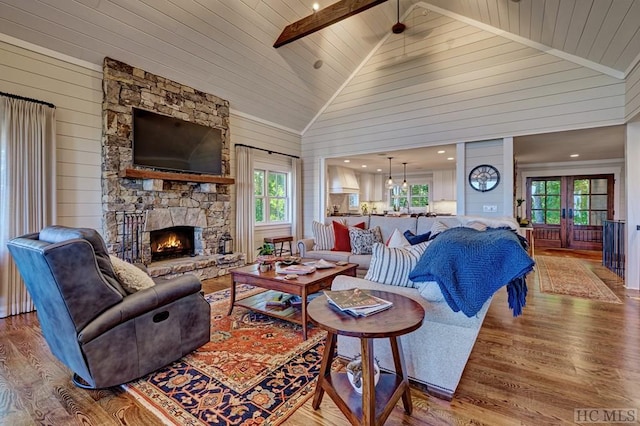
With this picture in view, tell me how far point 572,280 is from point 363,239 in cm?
340

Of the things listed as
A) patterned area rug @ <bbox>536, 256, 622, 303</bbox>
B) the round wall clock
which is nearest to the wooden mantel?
the round wall clock

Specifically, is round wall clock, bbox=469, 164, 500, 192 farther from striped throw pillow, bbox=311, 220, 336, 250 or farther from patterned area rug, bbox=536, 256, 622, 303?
striped throw pillow, bbox=311, 220, 336, 250

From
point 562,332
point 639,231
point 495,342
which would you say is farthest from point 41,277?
point 639,231

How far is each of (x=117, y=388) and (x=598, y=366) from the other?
3455mm

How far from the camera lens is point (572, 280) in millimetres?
4832

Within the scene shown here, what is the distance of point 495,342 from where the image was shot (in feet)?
8.91

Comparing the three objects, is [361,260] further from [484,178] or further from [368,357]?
[368,357]

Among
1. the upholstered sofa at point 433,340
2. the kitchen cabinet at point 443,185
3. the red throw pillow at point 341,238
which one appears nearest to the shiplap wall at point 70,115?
the red throw pillow at point 341,238

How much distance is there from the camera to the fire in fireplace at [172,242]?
4.90 metres

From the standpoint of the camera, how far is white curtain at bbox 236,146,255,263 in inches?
233

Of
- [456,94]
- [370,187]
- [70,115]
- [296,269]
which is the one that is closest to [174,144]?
[70,115]

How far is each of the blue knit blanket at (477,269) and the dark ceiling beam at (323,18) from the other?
11.5 feet

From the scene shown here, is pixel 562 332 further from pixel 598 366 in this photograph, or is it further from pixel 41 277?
pixel 41 277

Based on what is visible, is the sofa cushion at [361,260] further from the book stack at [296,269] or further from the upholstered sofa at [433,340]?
the upholstered sofa at [433,340]
